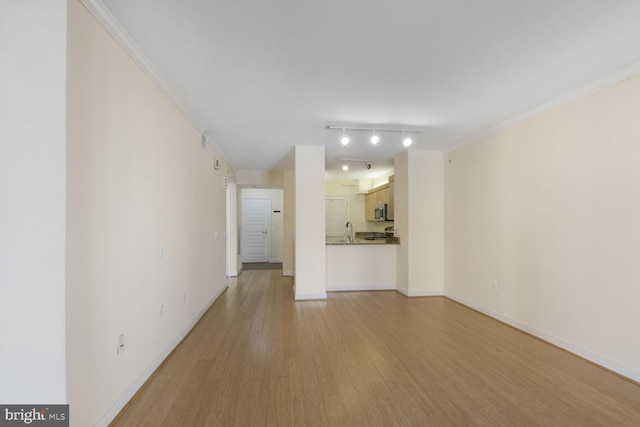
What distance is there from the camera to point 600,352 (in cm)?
255

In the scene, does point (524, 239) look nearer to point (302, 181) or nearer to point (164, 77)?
point (302, 181)

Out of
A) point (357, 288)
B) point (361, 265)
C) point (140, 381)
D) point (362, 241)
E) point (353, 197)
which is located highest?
point (353, 197)

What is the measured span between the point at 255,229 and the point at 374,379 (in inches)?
278

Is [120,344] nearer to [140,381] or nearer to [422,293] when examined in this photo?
[140,381]

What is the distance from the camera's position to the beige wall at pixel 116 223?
1467 millimetres

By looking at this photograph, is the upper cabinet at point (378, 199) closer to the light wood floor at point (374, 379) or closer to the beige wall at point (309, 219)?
the beige wall at point (309, 219)

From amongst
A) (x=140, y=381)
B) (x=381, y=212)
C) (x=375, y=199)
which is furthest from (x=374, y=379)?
(x=375, y=199)

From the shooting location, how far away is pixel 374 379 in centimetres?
233

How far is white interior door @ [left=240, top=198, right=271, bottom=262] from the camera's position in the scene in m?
8.82

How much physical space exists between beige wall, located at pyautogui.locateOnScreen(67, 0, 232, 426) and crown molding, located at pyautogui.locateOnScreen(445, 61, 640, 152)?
13.2 ft

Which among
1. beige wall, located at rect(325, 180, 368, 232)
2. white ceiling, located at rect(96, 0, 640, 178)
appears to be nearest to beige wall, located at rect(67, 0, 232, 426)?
white ceiling, located at rect(96, 0, 640, 178)
